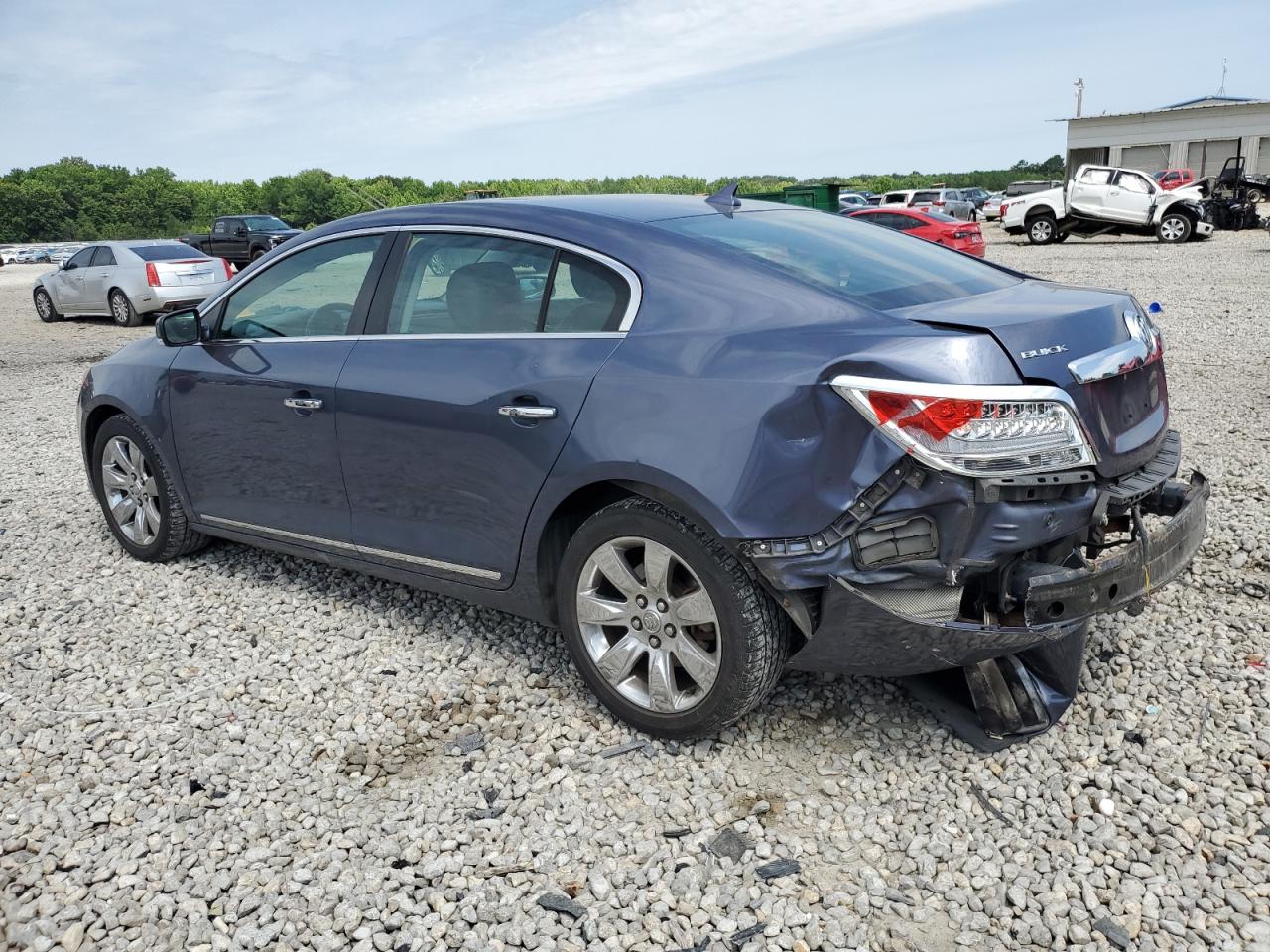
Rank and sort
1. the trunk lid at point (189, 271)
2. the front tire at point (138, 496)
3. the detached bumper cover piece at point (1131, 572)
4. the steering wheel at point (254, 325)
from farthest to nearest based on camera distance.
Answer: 1. the trunk lid at point (189, 271)
2. the front tire at point (138, 496)
3. the steering wheel at point (254, 325)
4. the detached bumper cover piece at point (1131, 572)

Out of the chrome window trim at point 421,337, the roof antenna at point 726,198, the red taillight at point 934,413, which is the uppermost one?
the roof antenna at point 726,198

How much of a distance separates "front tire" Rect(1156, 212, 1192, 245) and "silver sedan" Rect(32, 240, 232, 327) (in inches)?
844

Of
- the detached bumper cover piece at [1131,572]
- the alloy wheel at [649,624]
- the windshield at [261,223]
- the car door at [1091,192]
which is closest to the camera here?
the detached bumper cover piece at [1131,572]

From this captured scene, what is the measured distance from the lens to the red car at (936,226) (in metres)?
19.6

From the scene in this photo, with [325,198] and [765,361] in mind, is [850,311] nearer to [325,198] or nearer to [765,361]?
[765,361]

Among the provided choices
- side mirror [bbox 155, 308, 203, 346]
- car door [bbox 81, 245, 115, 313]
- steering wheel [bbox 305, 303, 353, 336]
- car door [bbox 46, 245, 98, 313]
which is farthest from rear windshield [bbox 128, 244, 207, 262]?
steering wheel [bbox 305, 303, 353, 336]

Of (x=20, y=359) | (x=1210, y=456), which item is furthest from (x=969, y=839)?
(x=20, y=359)

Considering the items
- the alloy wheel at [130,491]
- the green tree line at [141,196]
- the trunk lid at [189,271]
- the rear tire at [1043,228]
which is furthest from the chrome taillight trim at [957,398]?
the green tree line at [141,196]

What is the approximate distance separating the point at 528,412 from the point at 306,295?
1491mm

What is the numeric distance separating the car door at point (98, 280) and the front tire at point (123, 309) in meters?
0.12

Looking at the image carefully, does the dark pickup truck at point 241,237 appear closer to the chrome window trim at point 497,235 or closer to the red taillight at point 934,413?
the chrome window trim at point 497,235

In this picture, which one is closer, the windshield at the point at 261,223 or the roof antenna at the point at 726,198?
the roof antenna at the point at 726,198

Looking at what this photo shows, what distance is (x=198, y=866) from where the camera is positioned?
2.82 meters

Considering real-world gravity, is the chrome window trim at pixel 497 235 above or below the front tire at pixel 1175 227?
above
